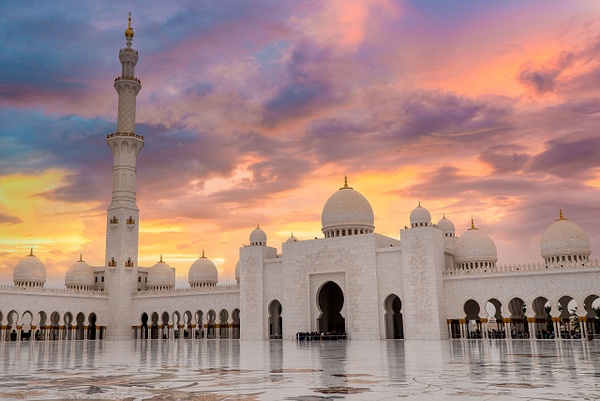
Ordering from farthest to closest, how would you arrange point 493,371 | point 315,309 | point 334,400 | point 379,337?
point 315,309 < point 379,337 < point 493,371 < point 334,400

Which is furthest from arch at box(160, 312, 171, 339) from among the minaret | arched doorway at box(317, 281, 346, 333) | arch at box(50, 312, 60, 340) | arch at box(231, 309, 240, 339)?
arched doorway at box(317, 281, 346, 333)

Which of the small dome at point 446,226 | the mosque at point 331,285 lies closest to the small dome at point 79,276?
the mosque at point 331,285

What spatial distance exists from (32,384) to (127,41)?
3985cm

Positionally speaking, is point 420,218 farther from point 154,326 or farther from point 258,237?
point 154,326

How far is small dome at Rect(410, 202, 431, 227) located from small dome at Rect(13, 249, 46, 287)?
28070mm

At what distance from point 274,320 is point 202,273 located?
1089 cm

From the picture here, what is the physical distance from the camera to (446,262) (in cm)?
3353

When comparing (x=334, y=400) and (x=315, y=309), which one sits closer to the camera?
(x=334, y=400)

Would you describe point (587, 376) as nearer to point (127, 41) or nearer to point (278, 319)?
point (278, 319)

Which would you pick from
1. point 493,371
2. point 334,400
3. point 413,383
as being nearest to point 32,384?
point 334,400

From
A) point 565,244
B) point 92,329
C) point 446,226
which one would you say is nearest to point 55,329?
point 92,329

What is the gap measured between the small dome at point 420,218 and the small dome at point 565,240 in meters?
6.66

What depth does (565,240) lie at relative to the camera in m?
30.8

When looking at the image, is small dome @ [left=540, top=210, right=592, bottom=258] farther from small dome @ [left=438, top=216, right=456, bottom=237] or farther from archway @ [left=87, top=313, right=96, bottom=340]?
archway @ [left=87, top=313, right=96, bottom=340]
